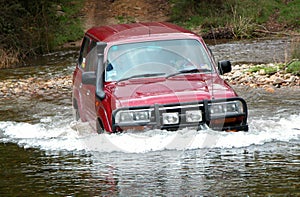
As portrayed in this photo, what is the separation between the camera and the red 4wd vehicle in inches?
358

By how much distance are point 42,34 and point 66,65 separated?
5172mm

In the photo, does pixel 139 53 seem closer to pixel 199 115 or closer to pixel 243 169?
pixel 199 115

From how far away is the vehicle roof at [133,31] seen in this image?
10.5 meters

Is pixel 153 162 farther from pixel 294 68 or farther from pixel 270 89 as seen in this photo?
pixel 294 68

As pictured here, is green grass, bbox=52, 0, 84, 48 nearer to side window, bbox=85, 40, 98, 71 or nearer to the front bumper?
side window, bbox=85, 40, 98, 71

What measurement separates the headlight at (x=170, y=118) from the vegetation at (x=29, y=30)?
17517 millimetres

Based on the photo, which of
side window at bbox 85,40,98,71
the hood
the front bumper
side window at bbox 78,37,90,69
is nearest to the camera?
the front bumper

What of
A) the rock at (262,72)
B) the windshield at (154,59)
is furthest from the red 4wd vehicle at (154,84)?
the rock at (262,72)

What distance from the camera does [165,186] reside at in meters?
7.53

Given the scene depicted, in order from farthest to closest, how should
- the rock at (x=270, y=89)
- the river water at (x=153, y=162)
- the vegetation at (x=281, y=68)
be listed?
1. the vegetation at (x=281, y=68)
2. the rock at (x=270, y=89)
3. the river water at (x=153, y=162)

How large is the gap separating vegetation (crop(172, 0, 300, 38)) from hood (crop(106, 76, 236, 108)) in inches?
851

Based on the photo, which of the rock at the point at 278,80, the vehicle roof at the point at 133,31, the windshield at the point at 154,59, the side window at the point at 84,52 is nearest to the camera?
the windshield at the point at 154,59

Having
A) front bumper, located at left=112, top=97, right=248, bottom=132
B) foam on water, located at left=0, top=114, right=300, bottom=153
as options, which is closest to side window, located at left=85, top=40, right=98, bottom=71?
foam on water, located at left=0, top=114, right=300, bottom=153

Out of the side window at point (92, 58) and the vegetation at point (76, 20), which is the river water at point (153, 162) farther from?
the vegetation at point (76, 20)
